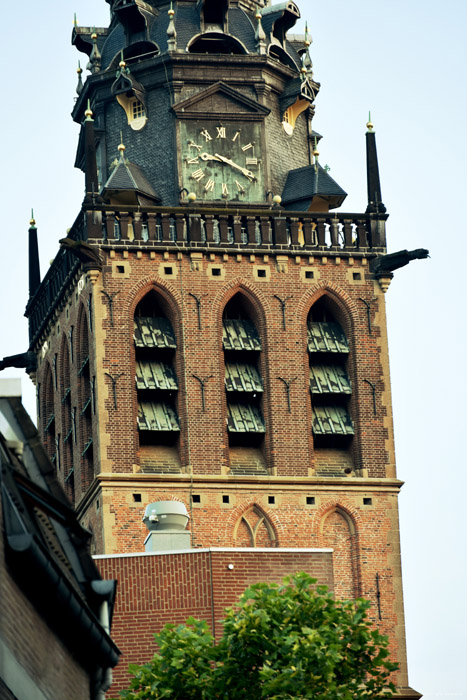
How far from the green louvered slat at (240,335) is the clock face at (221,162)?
152 inches

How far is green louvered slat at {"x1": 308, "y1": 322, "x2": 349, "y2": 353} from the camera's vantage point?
62938 millimetres

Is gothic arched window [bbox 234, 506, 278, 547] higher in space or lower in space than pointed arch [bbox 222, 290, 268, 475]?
lower

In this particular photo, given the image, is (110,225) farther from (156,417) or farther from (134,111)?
(156,417)

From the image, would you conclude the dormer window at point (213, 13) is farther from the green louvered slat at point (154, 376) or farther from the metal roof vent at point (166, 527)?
the metal roof vent at point (166, 527)

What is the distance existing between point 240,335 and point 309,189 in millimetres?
5188

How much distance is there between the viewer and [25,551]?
60.5 ft

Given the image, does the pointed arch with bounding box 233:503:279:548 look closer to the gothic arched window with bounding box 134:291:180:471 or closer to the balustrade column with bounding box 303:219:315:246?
the gothic arched window with bounding box 134:291:180:471

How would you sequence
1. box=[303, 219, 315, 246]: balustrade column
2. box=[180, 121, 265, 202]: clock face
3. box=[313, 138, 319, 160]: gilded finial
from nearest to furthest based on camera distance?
box=[303, 219, 315, 246]: balustrade column
box=[180, 121, 265, 202]: clock face
box=[313, 138, 319, 160]: gilded finial

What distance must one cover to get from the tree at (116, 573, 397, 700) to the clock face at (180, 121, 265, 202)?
2897 cm

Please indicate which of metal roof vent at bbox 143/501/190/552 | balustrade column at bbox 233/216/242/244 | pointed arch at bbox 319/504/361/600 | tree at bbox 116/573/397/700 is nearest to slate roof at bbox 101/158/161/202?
balustrade column at bbox 233/216/242/244

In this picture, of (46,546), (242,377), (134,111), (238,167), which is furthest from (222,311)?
(46,546)

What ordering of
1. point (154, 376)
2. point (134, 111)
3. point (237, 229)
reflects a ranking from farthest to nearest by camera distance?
point (134, 111)
point (237, 229)
point (154, 376)

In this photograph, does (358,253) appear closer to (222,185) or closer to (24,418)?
(222,185)

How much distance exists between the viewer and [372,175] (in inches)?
2576
